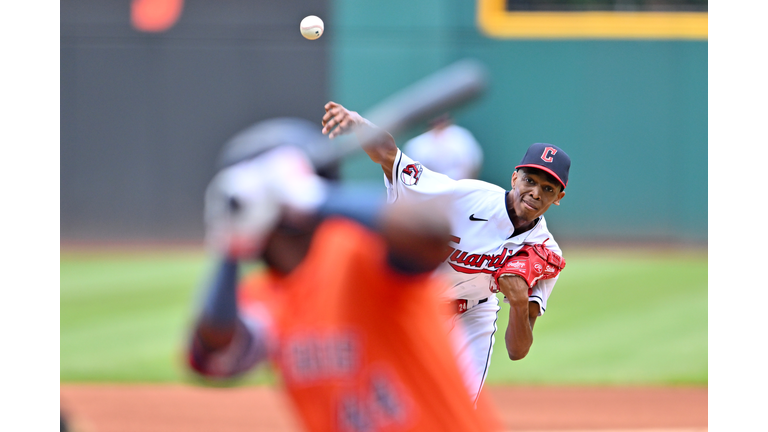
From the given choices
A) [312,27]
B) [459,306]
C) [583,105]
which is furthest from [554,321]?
[312,27]

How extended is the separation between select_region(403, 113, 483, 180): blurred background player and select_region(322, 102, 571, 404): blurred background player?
4016mm

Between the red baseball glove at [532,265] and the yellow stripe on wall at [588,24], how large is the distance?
6530mm

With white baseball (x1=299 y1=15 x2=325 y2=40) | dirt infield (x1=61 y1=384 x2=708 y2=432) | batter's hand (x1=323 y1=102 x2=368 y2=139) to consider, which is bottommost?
dirt infield (x1=61 y1=384 x2=708 y2=432)

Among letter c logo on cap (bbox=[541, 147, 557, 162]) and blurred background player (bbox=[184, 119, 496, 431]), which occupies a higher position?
letter c logo on cap (bbox=[541, 147, 557, 162])

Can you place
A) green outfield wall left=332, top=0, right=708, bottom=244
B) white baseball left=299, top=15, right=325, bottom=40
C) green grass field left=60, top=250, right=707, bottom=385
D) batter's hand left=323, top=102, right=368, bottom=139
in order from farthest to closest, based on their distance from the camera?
1. green outfield wall left=332, top=0, right=708, bottom=244
2. green grass field left=60, top=250, right=707, bottom=385
3. white baseball left=299, top=15, right=325, bottom=40
4. batter's hand left=323, top=102, right=368, bottom=139

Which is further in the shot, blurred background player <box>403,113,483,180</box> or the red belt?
blurred background player <box>403,113,483,180</box>

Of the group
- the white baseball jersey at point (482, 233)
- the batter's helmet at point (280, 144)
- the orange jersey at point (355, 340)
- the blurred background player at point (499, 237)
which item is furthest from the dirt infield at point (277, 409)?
the batter's helmet at point (280, 144)

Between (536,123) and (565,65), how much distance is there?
0.76 metres

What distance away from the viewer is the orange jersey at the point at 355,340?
142cm

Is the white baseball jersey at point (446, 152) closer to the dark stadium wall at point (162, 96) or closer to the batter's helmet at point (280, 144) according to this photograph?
the dark stadium wall at point (162, 96)

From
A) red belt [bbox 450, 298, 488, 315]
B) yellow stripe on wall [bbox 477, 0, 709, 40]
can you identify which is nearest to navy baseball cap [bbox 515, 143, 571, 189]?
red belt [bbox 450, 298, 488, 315]

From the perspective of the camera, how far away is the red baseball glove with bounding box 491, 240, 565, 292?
2.65m

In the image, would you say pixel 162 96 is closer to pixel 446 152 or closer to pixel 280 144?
pixel 446 152

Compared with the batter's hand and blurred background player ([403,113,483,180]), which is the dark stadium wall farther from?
the batter's hand
